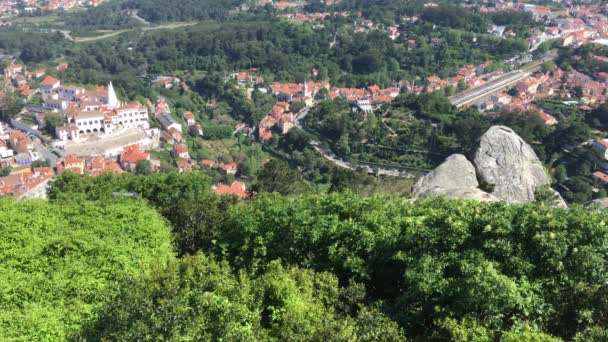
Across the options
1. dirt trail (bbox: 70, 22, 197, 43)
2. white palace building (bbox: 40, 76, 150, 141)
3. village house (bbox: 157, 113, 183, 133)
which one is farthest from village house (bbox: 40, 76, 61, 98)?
dirt trail (bbox: 70, 22, 197, 43)

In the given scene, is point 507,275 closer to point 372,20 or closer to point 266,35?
point 266,35

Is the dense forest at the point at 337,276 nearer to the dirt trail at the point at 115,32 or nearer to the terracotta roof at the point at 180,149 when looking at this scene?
the terracotta roof at the point at 180,149

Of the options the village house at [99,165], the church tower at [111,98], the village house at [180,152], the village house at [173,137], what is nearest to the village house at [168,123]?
the village house at [173,137]

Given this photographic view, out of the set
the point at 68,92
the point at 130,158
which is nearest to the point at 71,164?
the point at 130,158

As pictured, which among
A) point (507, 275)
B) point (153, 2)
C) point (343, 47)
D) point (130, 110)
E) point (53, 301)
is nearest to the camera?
point (507, 275)

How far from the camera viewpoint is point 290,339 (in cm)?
584

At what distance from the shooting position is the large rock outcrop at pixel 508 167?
13.5 metres

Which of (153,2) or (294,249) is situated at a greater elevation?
(294,249)

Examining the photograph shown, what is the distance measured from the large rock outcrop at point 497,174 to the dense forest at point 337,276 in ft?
12.4

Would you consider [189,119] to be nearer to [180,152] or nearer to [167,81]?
[180,152]

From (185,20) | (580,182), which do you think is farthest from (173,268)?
(185,20)

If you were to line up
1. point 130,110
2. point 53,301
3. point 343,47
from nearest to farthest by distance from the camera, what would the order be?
point 53,301 → point 130,110 → point 343,47

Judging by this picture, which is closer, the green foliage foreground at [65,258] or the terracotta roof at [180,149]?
the green foliage foreground at [65,258]

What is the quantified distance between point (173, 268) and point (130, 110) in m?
30.3
